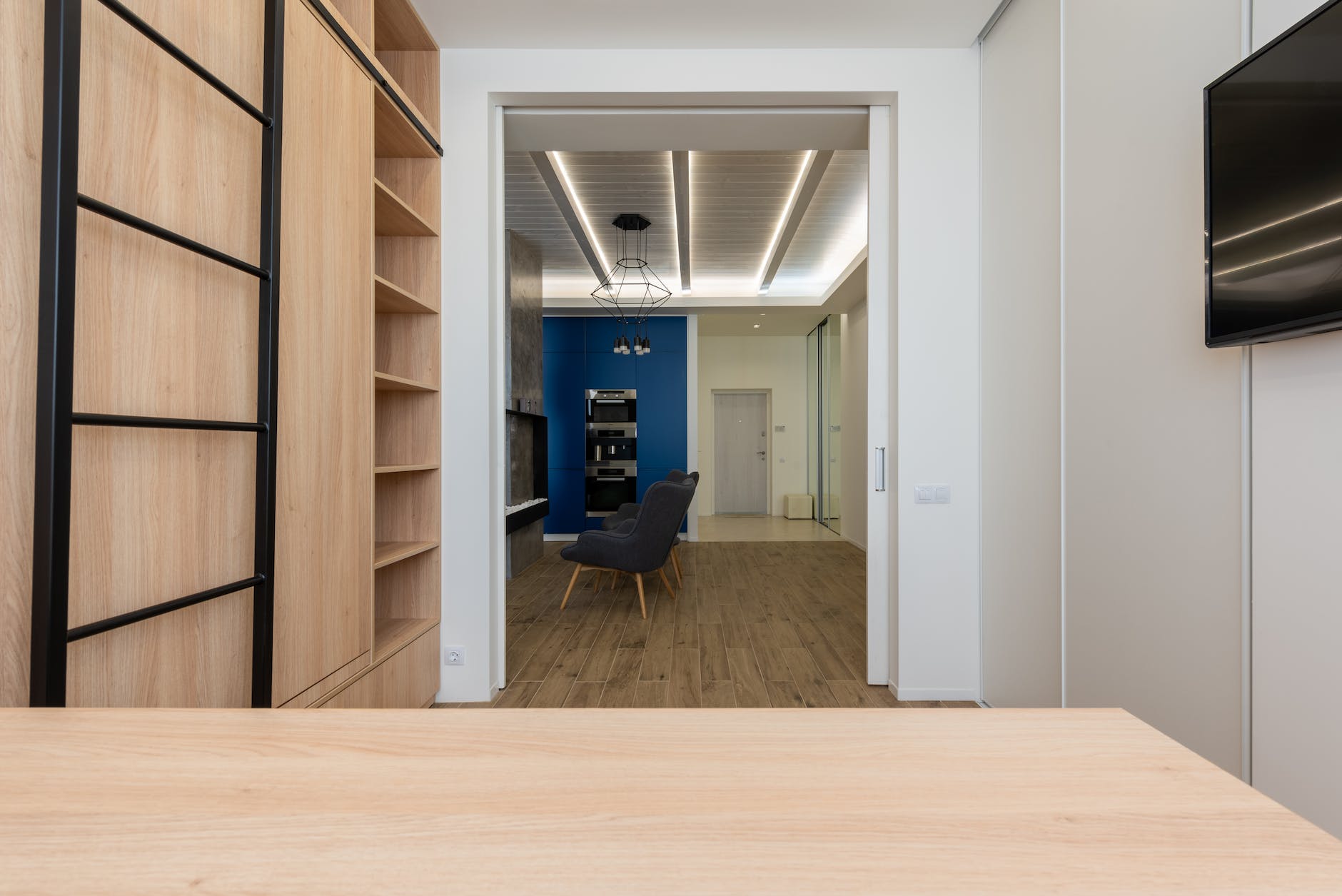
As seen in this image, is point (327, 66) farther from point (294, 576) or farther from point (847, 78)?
point (847, 78)

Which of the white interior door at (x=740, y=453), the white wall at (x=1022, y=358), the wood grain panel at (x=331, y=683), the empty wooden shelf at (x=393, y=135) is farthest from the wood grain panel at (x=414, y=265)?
the white interior door at (x=740, y=453)

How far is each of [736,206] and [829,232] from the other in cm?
125

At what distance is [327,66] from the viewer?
6.66 feet

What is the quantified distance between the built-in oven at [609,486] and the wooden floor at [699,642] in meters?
1.97

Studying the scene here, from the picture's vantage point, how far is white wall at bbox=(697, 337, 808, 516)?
1072cm

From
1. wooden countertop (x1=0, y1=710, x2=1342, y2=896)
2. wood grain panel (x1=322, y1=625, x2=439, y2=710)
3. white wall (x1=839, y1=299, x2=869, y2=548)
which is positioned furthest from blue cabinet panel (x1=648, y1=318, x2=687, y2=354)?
wooden countertop (x1=0, y1=710, x2=1342, y2=896)

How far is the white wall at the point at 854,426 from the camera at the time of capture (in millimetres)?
7090

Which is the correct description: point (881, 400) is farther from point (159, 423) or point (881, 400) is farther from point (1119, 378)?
point (159, 423)

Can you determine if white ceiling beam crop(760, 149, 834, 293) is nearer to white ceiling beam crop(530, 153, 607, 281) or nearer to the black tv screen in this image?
white ceiling beam crop(530, 153, 607, 281)

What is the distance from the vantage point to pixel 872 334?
3.19 metres

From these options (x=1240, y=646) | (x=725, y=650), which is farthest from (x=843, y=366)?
(x=1240, y=646)

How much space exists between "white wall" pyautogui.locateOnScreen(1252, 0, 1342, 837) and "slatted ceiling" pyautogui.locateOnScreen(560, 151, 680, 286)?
3545mm

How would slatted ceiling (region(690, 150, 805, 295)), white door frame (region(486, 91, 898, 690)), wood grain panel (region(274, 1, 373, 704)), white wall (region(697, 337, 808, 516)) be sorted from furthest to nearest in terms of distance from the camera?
white wall (region(697, 337, 808, 516)) < slatted ceiling (region(690, 150, 805, 295)) < white door frame (region(486, 91, 898, 690)) < wood grain panel (region(274, 1, 373, 704))

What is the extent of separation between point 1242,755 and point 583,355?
7.52 metres
